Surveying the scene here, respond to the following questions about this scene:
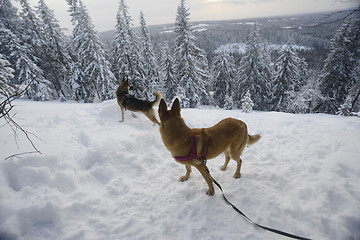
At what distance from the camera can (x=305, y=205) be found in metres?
3.06

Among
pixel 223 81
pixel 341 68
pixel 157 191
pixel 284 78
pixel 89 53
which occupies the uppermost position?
pixel 89 53

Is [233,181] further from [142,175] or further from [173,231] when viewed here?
[142,175]

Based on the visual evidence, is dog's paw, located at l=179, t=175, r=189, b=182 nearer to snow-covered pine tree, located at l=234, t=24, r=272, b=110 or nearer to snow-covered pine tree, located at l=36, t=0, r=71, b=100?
snow-covered pine tree, located at l=36, t=0, r=71, b=100

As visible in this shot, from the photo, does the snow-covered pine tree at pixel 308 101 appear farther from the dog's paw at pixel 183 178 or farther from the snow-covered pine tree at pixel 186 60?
the dog's paw at pixel 183 178

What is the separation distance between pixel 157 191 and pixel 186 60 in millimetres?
20605

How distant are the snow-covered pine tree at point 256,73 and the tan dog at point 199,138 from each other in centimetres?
2654

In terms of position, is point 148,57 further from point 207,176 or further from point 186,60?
point 207,176

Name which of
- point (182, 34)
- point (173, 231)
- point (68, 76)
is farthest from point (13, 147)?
point (68, 76)

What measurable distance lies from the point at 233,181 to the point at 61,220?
11.7 feet

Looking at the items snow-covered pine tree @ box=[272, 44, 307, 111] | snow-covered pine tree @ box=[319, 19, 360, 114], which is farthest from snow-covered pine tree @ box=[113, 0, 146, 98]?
snow-covered pine tree @ box=[319, 19, 360, 114]

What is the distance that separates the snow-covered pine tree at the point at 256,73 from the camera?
26.4 metres

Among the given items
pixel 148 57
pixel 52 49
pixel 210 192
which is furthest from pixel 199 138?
pixel 148 57

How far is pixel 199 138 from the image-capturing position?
3.36m

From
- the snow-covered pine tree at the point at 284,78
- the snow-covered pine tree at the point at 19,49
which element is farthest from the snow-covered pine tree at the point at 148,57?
the snow-covered pine tree at the point at 284,78
